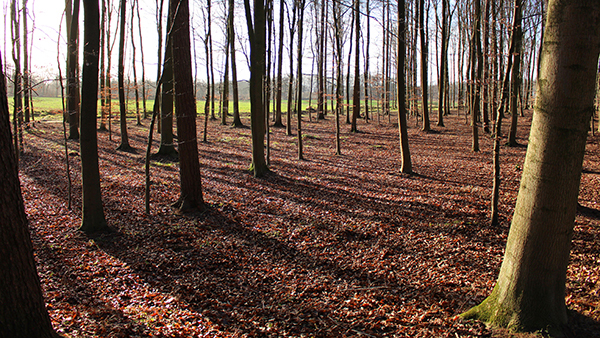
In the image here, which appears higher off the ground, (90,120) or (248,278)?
(90,120)

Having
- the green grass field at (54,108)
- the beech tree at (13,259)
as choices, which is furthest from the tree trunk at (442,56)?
the beech tree at (13,259)

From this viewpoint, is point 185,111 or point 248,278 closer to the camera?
point 248,278

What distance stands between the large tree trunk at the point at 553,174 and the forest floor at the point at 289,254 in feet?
1.50

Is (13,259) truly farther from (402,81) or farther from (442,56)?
(442,56)

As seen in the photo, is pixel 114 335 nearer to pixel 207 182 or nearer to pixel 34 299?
pixel 34 299

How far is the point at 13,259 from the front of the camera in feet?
8.19

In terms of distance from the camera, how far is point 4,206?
244cm

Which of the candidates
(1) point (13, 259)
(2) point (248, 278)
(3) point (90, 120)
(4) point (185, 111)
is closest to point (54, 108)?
(4) point (185, 111)

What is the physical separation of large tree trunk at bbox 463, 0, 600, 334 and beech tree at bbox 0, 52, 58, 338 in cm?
406

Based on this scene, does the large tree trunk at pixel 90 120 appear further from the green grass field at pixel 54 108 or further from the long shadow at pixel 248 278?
the green grass field at pixel 54 108

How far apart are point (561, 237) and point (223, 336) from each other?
11.6ft

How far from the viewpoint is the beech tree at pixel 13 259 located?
2.44 metres

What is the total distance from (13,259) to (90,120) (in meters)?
4.28

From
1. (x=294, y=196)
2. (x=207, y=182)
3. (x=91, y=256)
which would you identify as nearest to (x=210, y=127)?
(x=207, y=182)
